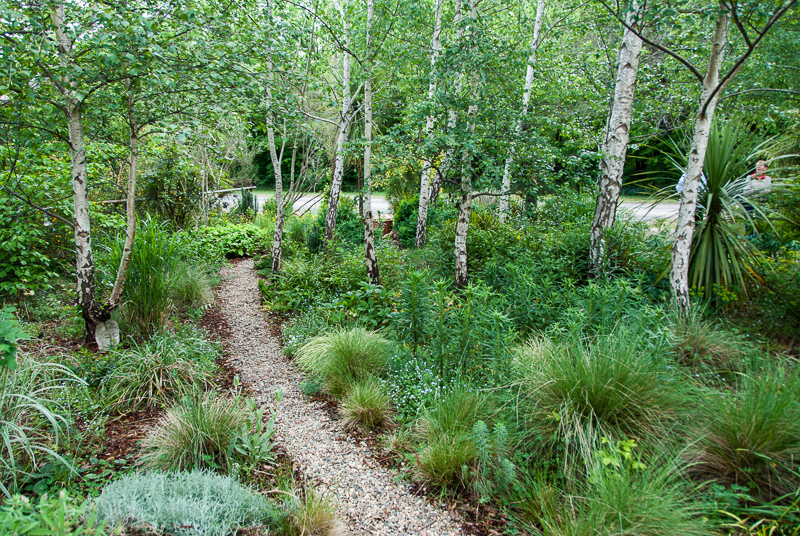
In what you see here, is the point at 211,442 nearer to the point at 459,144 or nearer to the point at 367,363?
the point at 367,363

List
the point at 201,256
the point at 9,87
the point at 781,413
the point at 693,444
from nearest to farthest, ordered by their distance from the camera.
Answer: the point at 781,413 → the point at 693,444 → the point at 9,87 → the point at 201,256

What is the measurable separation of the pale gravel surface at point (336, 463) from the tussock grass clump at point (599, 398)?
84 centimetres

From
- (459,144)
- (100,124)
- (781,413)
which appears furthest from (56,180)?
(781,413)

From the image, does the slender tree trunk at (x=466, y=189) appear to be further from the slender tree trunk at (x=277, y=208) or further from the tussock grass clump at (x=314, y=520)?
the tussock grass clump at (x=314, y=520)

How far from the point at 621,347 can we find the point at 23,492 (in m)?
3.69

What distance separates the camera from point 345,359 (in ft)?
13.3

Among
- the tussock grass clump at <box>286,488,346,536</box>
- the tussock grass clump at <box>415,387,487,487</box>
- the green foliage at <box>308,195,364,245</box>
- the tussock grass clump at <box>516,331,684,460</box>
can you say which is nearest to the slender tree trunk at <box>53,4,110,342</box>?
the tussock grass clump at <box>286,488,346,536</box>

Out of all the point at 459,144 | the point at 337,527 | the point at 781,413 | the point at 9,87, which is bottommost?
the point at 337,527

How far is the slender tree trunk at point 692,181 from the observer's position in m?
4.03

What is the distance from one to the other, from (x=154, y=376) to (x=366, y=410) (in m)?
1.78

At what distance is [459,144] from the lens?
4.98 metres

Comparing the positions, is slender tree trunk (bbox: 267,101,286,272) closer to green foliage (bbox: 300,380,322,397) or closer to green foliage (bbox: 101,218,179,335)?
green foliage (bbox: 101,218,179,335)

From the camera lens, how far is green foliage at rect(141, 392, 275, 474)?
2.80m

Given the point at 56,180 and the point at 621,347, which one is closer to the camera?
the point at 621,347
